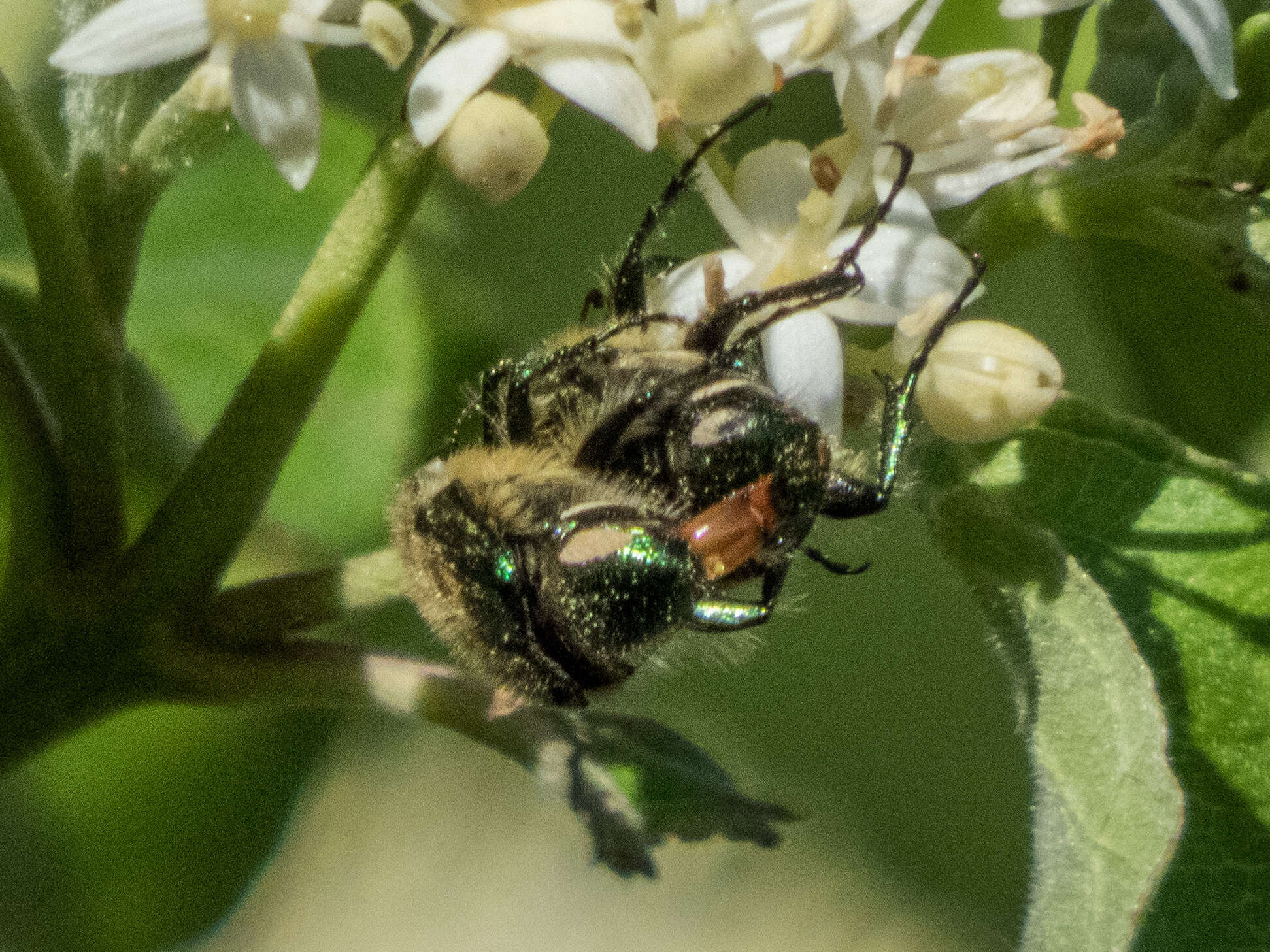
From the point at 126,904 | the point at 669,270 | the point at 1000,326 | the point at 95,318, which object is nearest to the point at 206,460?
the point at 95,318

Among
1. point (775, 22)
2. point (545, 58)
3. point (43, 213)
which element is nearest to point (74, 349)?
point (43, 213)

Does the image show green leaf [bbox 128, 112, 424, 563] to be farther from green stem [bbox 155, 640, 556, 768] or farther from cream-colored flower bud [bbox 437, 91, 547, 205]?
cream-colored flower bud [bbox 437, 91, 547, 205]

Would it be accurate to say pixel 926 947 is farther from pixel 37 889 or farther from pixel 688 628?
pixel 688 628

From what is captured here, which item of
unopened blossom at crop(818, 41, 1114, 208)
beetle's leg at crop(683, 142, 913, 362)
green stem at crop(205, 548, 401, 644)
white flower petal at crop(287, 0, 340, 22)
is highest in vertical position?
A: white flower petal at crop(287, 0, 340, 22)

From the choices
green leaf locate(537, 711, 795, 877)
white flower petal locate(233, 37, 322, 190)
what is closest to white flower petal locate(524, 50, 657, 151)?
white flower petal locate(233, 37, 322, 190)

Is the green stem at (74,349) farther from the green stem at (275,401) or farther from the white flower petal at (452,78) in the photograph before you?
the white flower petal at (452,78)

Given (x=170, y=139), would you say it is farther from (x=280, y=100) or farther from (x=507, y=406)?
(x=507, y=406)
